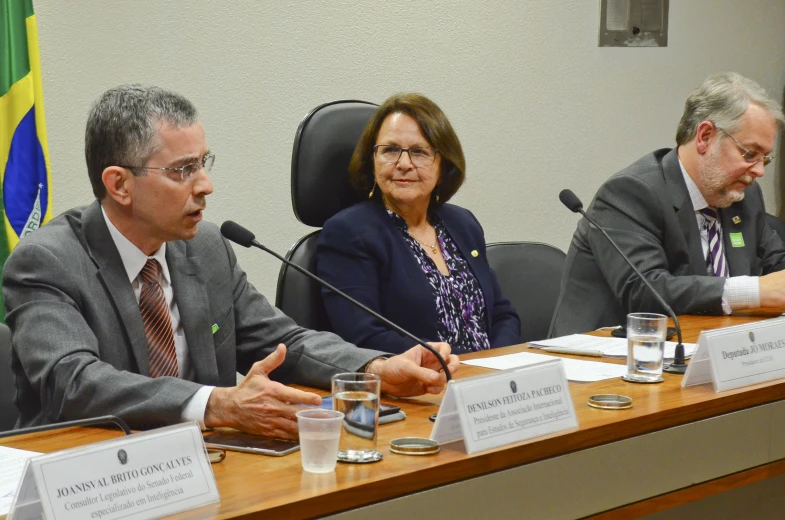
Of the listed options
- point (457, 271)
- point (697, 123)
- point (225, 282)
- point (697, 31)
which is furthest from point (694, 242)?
point (697, 31)

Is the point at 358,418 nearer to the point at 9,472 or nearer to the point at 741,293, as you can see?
the point at 9,472

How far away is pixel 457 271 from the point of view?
280 centimetres

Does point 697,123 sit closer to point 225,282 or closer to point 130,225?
point 225,282

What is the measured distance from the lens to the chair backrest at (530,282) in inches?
120

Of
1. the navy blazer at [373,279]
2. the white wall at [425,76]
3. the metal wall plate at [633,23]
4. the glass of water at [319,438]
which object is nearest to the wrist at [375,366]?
the glass of water at [319,438]

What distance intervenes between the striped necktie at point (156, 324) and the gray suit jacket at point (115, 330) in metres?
0.04

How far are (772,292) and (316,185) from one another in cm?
126

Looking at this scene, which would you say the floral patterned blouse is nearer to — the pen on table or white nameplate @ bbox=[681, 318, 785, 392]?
the pen on table

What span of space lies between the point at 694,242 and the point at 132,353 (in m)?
1.75

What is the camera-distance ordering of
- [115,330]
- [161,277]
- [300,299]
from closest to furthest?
[115,330] → [161,277] → [300,299]

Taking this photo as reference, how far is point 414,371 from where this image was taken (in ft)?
5.69

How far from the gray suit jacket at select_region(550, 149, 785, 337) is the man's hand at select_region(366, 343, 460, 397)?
1.08m

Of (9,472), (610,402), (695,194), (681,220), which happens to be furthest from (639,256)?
(9,472)

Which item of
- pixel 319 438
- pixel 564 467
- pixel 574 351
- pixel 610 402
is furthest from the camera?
pixel 574 351
